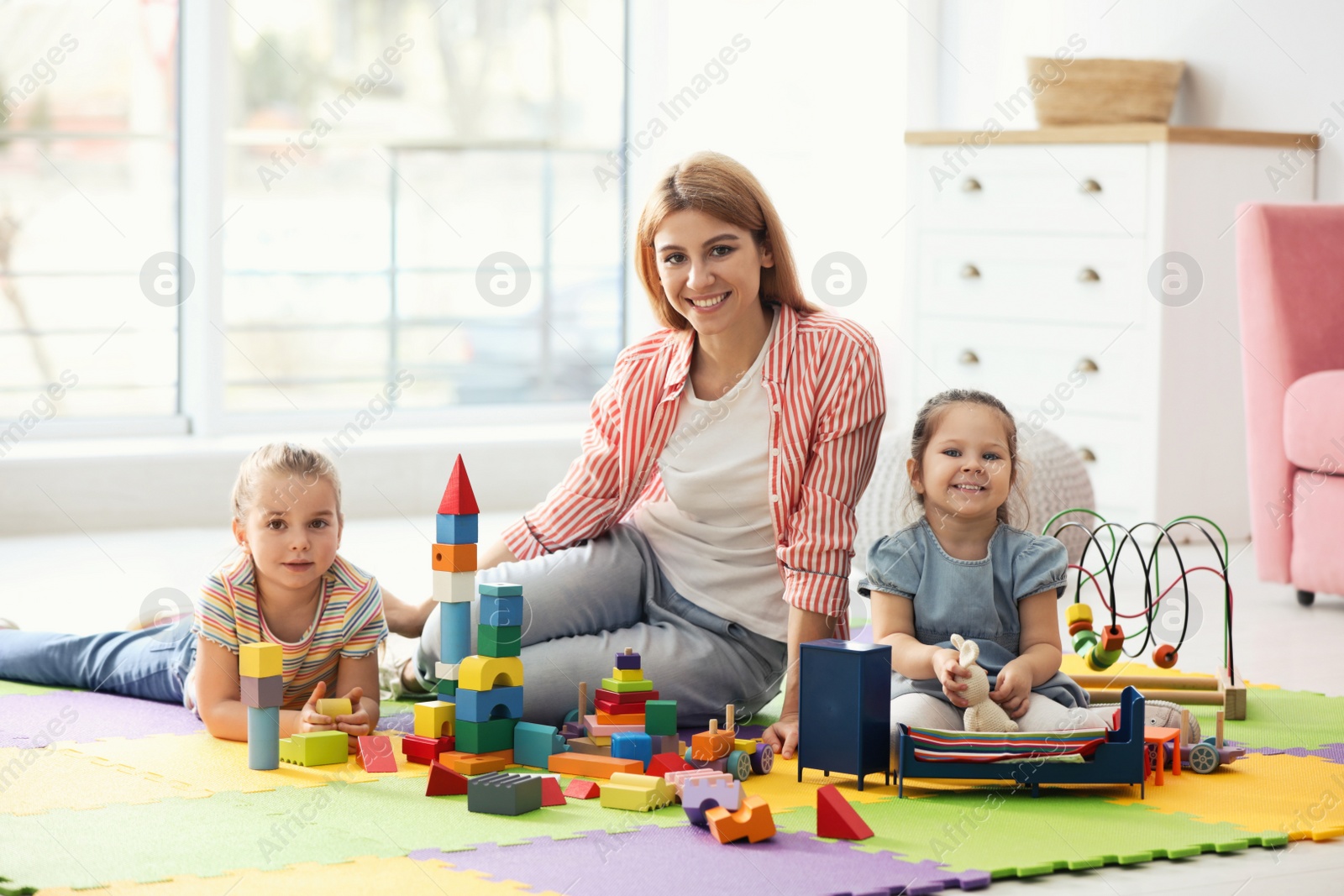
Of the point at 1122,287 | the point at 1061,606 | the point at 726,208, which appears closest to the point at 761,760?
the point at 726,208

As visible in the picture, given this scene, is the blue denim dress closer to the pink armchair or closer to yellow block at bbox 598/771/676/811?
yellow block at bbox 598/771/676/811

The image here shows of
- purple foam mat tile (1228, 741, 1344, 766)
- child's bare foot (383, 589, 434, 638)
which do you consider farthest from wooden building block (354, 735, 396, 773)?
purple foam mat tile (1228, 741, 1344, 766)

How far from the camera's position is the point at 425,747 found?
1.86 meters

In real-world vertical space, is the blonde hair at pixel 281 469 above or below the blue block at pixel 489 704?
above

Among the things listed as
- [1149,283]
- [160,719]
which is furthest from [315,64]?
[160,719]

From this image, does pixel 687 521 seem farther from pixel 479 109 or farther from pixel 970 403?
pixel 479 109

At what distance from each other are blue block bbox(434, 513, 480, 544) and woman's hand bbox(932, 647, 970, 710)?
1.73ft

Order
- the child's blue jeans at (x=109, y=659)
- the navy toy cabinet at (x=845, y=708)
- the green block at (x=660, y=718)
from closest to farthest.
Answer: the navy toy cabinet at (x=845, y=708) → the green block at (x=660, y=718) → the child's blue jeans at (x=109, y=659)

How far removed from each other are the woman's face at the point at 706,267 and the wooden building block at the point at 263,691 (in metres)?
0.66

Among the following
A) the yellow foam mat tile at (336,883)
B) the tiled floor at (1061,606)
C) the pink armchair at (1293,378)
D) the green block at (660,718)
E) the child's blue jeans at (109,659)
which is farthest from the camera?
the pink armchair at (1293,378)

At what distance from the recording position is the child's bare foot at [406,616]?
2307mm

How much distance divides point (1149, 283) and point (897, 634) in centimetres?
202

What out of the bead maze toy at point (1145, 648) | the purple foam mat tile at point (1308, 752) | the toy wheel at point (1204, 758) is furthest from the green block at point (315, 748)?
the purple foam mat tile at point (1308, 752)

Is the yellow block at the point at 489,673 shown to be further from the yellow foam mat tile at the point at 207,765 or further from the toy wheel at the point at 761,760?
the toy wheel at the point at 761,760
